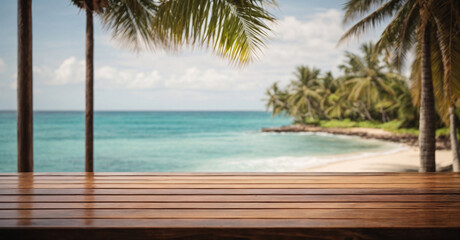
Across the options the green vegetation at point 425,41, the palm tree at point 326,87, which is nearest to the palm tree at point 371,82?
the palm tree at point 326,87

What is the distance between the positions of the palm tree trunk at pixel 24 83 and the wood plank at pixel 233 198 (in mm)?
1170

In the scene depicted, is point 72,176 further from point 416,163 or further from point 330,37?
point 330,37

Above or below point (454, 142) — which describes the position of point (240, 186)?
above

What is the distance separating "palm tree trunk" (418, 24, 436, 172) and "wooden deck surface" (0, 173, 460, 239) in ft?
8.44

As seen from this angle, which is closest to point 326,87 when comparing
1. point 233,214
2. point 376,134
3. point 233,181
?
point 376,134

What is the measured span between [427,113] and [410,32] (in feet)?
5.97

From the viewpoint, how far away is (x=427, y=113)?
4898 millimetres

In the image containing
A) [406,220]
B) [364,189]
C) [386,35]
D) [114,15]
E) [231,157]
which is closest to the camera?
[406,220]

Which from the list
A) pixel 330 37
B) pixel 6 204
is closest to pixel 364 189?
pixel 6 204

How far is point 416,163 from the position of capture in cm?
1264

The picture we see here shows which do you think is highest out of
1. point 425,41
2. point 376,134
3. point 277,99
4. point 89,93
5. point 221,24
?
point 277,99

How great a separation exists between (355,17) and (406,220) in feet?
17.3

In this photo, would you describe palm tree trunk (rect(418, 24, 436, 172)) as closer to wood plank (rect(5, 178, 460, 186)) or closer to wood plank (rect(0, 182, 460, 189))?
wood plank (rect(5, 178, 460, 186))
